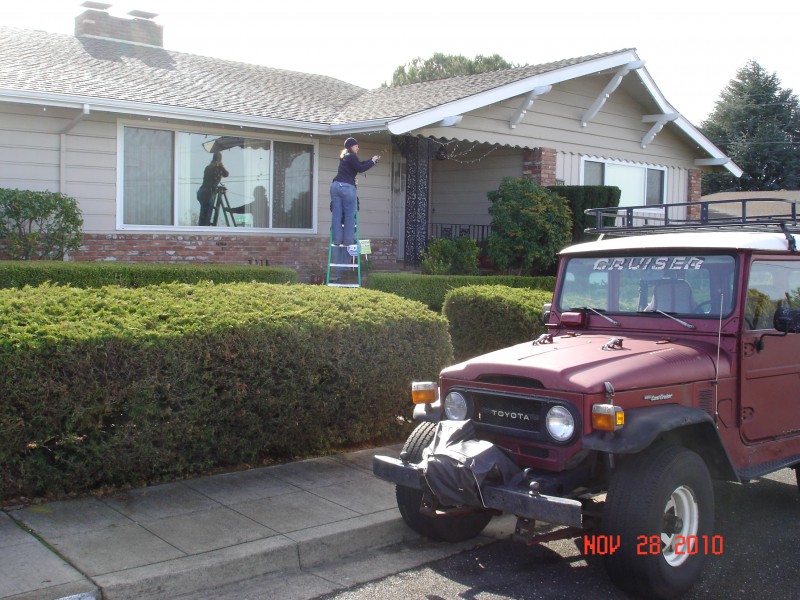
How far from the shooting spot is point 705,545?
A: 4668 mm

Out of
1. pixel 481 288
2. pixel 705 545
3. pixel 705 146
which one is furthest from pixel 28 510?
pixel 705 146

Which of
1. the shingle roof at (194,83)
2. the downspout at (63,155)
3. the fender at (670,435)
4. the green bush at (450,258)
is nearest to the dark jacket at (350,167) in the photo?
the shingle roof at (194,83)

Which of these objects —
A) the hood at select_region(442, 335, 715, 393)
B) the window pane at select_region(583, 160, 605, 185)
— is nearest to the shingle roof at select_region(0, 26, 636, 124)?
the window pane at select_region(583, 160, 605, 185)

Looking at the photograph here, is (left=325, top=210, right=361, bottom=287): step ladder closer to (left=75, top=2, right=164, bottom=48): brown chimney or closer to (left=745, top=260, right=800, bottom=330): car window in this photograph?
(left=75, top=2, right=164, bottom=48): brown chimney

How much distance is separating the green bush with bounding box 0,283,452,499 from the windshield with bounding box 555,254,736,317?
5.99 feet

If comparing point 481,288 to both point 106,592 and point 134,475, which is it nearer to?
point 134,475

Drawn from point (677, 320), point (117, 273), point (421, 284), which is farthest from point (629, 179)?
point (677, 320)

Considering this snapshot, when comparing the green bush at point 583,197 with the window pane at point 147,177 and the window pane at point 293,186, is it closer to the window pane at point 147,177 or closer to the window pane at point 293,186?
the window pane at point 293,186

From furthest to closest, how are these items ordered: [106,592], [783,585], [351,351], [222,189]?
1. [222,189]
2. [351,351]
3. [783,585]
4. [106,592]

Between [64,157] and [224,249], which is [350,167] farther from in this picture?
[64,157]

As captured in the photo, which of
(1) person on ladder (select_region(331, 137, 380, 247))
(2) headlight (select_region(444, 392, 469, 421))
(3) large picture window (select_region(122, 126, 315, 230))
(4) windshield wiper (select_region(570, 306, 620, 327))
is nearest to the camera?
(2) headlight (select_region(444, 392, 469, 421))

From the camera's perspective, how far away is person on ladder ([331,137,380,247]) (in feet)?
40.0

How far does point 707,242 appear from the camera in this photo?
532cm

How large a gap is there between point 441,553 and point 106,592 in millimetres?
2059
